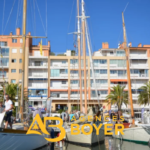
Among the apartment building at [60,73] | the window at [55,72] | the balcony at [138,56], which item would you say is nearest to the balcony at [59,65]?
the apartment building at [60,73]

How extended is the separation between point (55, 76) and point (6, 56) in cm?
1282

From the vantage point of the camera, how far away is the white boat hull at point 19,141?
35.9 feet

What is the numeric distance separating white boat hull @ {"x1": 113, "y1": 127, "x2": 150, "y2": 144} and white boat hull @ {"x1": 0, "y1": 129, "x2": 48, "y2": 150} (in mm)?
7757

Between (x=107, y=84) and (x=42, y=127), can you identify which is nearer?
(x=42, y=127)

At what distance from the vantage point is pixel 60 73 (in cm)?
5888

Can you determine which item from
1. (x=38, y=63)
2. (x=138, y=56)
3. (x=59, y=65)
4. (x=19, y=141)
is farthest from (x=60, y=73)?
(x=19, y=141)

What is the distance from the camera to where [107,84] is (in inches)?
2327

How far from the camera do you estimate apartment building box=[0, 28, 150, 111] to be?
56.3 meters

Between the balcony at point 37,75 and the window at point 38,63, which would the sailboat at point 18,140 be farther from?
the window at point 38,63

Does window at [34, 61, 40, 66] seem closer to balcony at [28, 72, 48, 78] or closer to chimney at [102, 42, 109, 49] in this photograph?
balcony at [28, 72, 48, 78]

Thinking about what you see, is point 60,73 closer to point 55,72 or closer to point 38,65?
point 55,72

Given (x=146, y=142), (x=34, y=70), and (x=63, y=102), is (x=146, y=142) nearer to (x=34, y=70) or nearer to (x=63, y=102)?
(x=63, y=102)

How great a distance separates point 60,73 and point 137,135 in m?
41.7

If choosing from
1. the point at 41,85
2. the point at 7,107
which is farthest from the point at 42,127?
the point at 41,85
